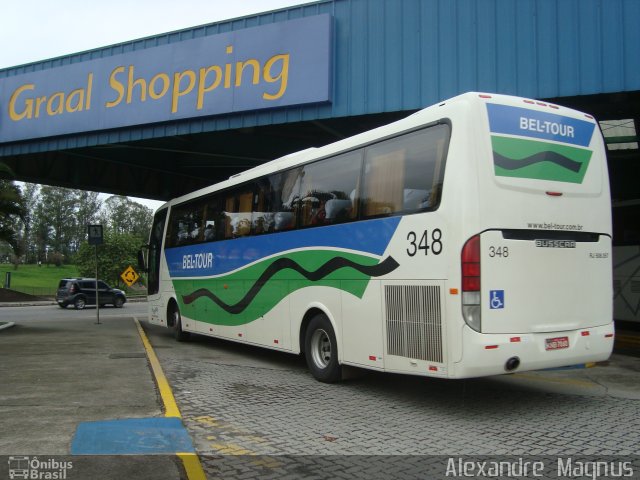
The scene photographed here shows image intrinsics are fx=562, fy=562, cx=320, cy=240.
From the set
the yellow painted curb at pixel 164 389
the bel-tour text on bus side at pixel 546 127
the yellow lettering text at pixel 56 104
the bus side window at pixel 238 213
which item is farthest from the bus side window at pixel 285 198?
the yellow lettering text at pixel 56 104

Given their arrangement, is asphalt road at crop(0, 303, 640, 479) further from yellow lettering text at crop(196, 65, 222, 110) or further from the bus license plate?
yellow lettering text at crop(196, 65, 222, 110)

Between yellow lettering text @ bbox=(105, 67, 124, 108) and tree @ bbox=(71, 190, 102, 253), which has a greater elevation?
tree @ bbox=(71, 190, 102, 253)

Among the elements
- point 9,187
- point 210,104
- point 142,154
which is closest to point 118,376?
point 210,104

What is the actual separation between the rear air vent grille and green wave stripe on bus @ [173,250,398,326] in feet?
1.35

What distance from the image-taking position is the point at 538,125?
6.59 metres

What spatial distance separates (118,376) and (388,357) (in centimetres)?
418

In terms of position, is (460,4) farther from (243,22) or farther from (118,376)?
(118,376)

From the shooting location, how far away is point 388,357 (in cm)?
696

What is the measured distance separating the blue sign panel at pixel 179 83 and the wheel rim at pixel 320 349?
6.13 metres

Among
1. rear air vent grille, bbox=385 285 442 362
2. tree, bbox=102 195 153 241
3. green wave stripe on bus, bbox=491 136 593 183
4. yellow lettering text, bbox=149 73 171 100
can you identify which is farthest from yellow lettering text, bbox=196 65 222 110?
tree, bbox=102 195 153 241

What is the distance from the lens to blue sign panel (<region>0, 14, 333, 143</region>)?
13.0 m

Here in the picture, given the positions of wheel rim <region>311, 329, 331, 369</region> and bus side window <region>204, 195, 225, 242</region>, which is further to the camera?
bus side window <region>204, 195, 225, 242</region>

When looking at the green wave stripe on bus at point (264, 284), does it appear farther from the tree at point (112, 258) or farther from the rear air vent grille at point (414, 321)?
the tree at point (112, 258)

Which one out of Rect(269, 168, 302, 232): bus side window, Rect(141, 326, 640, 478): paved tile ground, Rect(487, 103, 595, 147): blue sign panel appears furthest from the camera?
Rect(269, 168, 302, 232): bus side window
